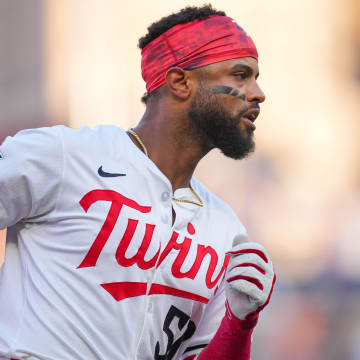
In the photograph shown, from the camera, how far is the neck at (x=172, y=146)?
395cm

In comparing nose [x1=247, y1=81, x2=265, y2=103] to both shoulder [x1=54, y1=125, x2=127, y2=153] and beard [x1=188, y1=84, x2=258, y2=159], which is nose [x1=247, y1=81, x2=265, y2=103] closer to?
beard [x1=188, y1=84, x2=258, y2=159]

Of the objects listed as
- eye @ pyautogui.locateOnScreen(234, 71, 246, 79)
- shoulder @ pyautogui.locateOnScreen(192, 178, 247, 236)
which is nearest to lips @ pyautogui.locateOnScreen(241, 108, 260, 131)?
eye @ pyautogui.locateOnScreen(234, 71, 246, 79)

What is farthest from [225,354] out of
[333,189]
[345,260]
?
[333,189]

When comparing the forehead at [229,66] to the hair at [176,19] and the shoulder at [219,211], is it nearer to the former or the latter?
the hair at [176,19]

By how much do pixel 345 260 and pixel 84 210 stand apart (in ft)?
26.1

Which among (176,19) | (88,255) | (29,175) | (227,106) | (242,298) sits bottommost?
(242,298)

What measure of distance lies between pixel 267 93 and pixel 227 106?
12.1 m

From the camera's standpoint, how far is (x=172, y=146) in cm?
397

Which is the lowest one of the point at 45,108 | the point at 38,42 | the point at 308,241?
the point at 308,241

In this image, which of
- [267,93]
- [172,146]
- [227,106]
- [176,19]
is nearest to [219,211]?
[172,146]

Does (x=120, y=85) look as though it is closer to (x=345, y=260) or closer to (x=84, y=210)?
(x=345, y=260)

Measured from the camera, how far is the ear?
4.04m

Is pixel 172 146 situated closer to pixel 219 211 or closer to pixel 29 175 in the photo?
pixel 219 211

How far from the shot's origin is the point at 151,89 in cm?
419
